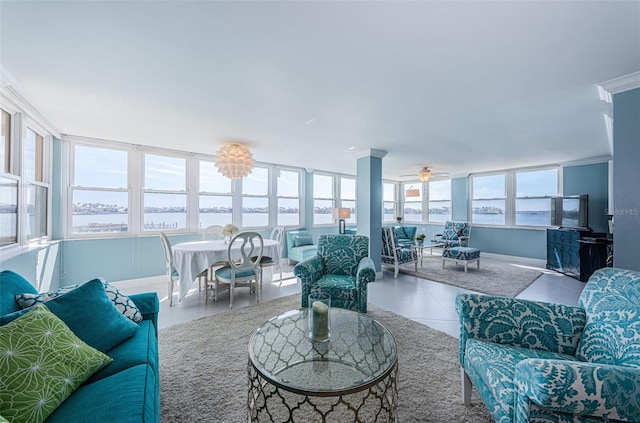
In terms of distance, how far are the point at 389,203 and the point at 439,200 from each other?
1621 mm

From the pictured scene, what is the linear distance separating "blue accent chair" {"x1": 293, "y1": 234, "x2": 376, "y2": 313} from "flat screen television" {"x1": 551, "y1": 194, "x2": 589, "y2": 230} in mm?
4736

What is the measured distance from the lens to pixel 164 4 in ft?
4.43

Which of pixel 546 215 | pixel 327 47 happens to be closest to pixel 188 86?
pixel 327 47

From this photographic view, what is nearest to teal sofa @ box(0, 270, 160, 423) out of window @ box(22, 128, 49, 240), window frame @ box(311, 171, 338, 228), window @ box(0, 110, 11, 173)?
window @ box(0, 110, 11, 173)

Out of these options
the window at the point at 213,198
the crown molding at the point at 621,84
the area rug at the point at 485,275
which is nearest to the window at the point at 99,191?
the window at the point at 213,198

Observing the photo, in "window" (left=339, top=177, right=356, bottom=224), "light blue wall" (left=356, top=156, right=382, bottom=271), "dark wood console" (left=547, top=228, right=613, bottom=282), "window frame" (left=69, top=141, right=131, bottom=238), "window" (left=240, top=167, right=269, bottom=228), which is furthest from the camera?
"window" (left=339, top=177, right=356, bottom=224)

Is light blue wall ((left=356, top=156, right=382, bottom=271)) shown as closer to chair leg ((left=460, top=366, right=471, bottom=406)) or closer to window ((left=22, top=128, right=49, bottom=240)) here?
chair leg ((left=460, top=366, right=471, bottom=406))

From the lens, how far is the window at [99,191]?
3.83 m

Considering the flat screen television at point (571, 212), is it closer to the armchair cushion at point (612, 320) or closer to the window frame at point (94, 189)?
the armchair cushion at point (612, 320)

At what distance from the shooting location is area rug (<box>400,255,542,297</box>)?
13.2ft

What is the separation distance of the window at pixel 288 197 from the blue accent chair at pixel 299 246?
44 cm

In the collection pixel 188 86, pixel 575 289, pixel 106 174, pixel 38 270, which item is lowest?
pixel 575 289

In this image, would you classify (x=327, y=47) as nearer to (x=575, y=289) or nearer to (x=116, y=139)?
(x=116, y=139)

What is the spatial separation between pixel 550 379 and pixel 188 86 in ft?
9.87
